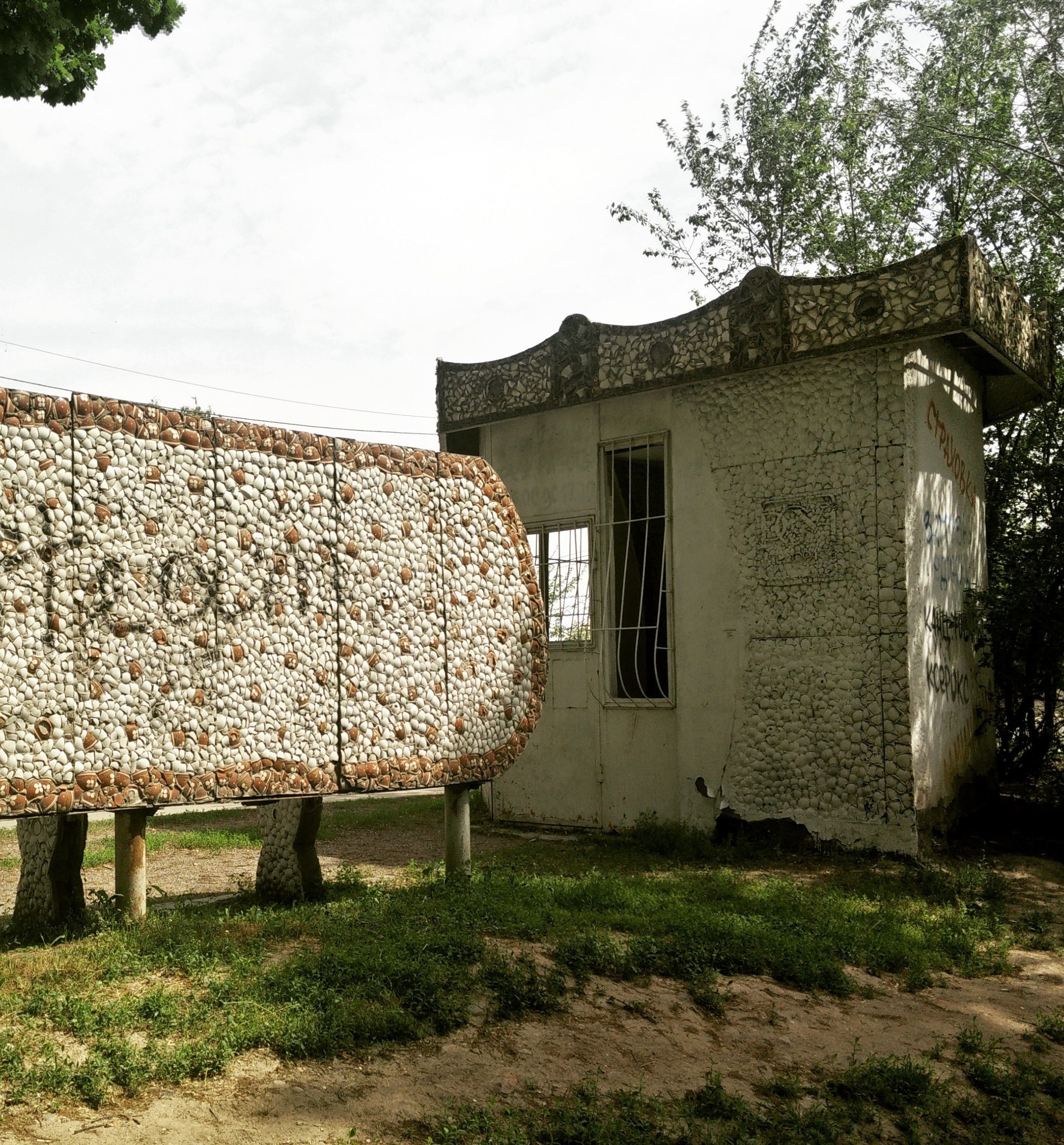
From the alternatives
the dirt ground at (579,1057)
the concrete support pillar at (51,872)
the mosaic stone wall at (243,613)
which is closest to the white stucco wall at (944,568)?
the dirt ground at (579,1057)

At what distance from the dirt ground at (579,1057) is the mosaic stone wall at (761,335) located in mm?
4571

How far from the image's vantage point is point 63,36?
6.68 metres

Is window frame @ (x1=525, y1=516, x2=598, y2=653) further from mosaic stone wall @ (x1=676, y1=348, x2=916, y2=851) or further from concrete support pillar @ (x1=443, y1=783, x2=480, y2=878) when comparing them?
concrete support pillar @ (x1=443, y1=783, x2=480, y2=878)

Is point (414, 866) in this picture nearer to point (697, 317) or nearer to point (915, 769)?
point (915, 769)

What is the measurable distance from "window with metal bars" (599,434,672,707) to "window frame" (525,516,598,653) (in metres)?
0.12

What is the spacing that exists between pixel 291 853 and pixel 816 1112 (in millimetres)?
3393

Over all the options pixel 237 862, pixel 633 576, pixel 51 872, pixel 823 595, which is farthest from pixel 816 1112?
pixel 633 576

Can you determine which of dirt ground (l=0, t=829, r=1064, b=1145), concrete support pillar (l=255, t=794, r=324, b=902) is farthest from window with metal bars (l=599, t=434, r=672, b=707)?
dirt ground (l=0, t=829, r=1064, b=1145)

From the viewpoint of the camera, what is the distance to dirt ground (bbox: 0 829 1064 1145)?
3.28 meters

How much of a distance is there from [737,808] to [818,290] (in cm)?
419

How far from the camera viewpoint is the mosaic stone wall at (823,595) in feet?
26.1

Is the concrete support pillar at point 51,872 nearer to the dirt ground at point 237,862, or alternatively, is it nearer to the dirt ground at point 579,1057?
the dirt ground at point 237,862

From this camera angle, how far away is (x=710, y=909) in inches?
245

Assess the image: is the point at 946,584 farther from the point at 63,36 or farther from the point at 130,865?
the point at 63,36
